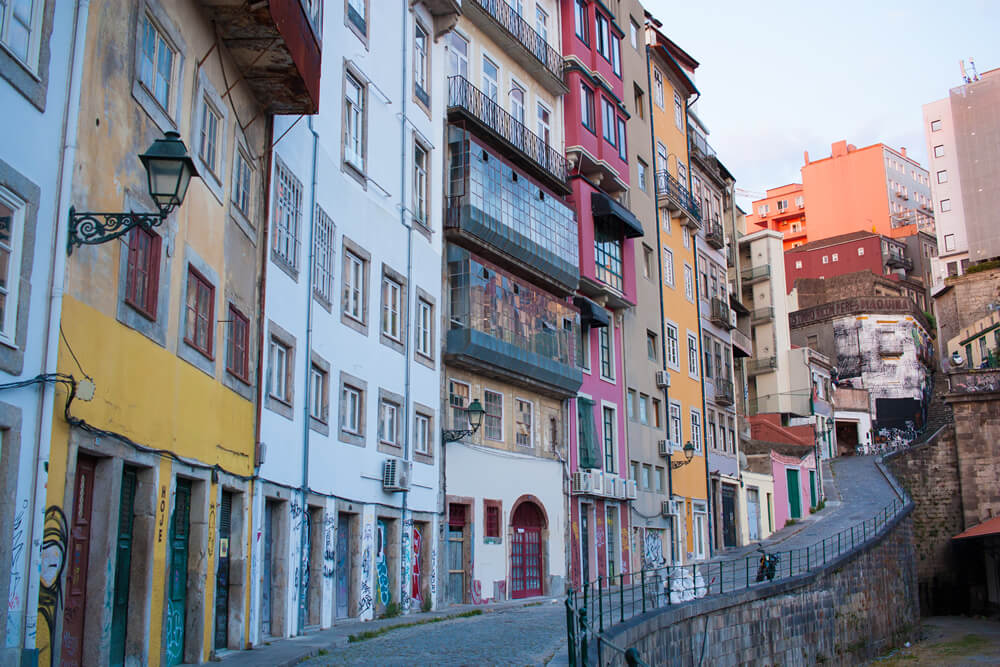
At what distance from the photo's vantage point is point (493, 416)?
26.7 m

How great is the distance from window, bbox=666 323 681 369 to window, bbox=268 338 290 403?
22954 mm

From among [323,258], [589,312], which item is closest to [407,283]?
[323,258]

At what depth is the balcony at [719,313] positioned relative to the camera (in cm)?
4369

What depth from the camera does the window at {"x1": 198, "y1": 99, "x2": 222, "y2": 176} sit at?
44.8ft

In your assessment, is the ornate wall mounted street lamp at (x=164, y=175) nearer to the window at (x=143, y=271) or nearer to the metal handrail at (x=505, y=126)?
the window at (x=143, y=271)

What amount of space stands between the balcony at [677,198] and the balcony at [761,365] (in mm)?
Answer: 18738

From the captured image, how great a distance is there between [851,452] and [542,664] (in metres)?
59.1

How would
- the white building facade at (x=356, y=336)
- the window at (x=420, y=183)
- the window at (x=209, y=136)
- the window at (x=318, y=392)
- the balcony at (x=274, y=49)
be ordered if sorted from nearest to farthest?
the balcony at (x=274, y=49) → the window at (x=209, y=136) → the white building facade at (x=356, y=336) → the window at (x=318, y=392) → the window at (x=420, y=183)

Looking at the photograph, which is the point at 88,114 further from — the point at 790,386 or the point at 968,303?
the point at 968,303

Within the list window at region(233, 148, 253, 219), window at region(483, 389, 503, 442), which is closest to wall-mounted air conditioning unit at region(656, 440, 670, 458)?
window at region(483, 389, 503, 442)

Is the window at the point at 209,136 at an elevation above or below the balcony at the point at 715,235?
below

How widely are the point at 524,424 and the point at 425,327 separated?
5.38 m

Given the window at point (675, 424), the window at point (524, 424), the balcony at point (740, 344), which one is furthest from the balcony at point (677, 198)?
the window at point (524, 424)

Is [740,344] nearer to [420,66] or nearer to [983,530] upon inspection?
[983,530]
